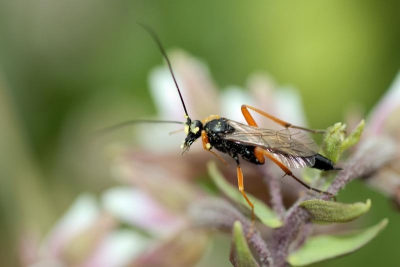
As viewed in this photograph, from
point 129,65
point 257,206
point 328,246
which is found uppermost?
point 129,65

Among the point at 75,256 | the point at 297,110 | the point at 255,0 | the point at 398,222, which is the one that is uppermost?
the point at 255,0

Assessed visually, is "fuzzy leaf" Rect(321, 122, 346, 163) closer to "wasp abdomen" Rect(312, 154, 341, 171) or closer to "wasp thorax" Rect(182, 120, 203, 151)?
"wasp abdomen" Rect(312, 154, 341, 171)

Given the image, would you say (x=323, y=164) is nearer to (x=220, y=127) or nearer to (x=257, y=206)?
(x=257, y=206)

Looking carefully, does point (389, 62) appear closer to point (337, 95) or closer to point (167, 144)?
point (337, 95)

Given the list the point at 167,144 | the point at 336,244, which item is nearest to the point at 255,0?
the point at 167,144

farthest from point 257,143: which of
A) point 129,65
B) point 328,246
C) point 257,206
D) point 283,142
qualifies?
point 129,65
